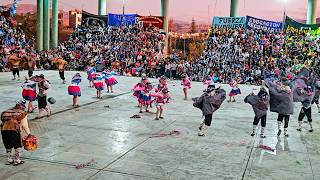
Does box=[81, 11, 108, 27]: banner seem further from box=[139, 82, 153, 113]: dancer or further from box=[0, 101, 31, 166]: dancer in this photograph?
box=[0, 101, 31, 166]: dancer

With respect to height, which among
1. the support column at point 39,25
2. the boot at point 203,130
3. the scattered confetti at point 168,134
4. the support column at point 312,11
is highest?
the support column at point 312,11

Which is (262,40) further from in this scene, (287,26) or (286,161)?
(286,161)

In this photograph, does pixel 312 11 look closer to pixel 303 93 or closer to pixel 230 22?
pixel 230 22

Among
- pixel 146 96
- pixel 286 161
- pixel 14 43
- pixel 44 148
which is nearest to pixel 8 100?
pixel 146 96

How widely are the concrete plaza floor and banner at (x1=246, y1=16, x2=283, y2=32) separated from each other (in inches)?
910

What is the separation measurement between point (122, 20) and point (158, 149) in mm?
34883

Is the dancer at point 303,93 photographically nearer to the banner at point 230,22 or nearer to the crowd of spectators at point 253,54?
the crowd of spectators at point 253,54

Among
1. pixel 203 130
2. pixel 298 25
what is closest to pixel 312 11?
pixel 298 25

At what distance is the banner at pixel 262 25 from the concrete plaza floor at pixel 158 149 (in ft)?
75.8

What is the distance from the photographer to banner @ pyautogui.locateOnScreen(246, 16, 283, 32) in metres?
36.9

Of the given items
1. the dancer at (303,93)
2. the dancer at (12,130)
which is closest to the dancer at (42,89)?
the dancer at (12,130)

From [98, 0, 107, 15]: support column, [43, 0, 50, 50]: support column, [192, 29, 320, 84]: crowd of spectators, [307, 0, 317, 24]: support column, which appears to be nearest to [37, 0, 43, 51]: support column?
[43, 0, 50, 50]: support column

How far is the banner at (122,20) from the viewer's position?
42688 mm

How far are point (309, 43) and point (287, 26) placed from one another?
372 cm
